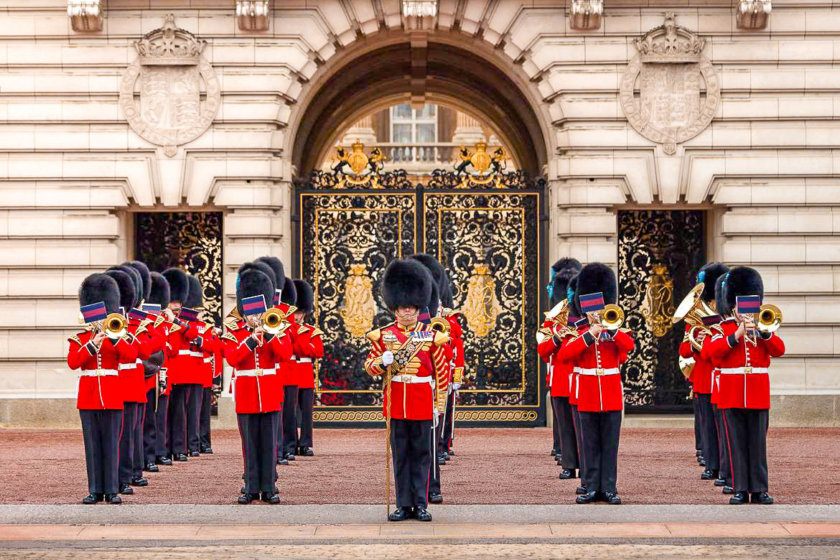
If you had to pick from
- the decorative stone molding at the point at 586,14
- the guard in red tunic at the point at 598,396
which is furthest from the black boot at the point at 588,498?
the decorative stone molding at the point at 586,14

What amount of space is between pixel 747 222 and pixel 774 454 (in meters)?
4.04

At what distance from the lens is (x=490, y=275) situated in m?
18.0

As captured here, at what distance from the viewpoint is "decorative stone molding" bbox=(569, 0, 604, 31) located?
17.4 metres

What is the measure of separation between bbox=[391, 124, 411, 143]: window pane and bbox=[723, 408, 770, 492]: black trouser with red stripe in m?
31.8

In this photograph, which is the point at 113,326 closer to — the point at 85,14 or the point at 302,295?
the point at 302,295

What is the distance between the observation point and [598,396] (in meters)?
10.8

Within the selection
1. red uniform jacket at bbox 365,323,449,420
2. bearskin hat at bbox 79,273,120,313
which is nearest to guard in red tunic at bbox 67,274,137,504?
bearskin hat at bbox 79,273,120,313

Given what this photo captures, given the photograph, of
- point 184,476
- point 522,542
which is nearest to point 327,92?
point 184,476

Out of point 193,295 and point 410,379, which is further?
point 193,295

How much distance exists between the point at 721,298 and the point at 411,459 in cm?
268

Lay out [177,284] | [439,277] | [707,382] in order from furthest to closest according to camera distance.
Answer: [177,284], [439,277], [707,382]

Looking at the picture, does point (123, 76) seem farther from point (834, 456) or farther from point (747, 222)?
point (834, 456)

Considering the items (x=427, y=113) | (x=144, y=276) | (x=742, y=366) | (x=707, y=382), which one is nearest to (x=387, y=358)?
(x=742, y=366)

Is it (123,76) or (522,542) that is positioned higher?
(123,76)
